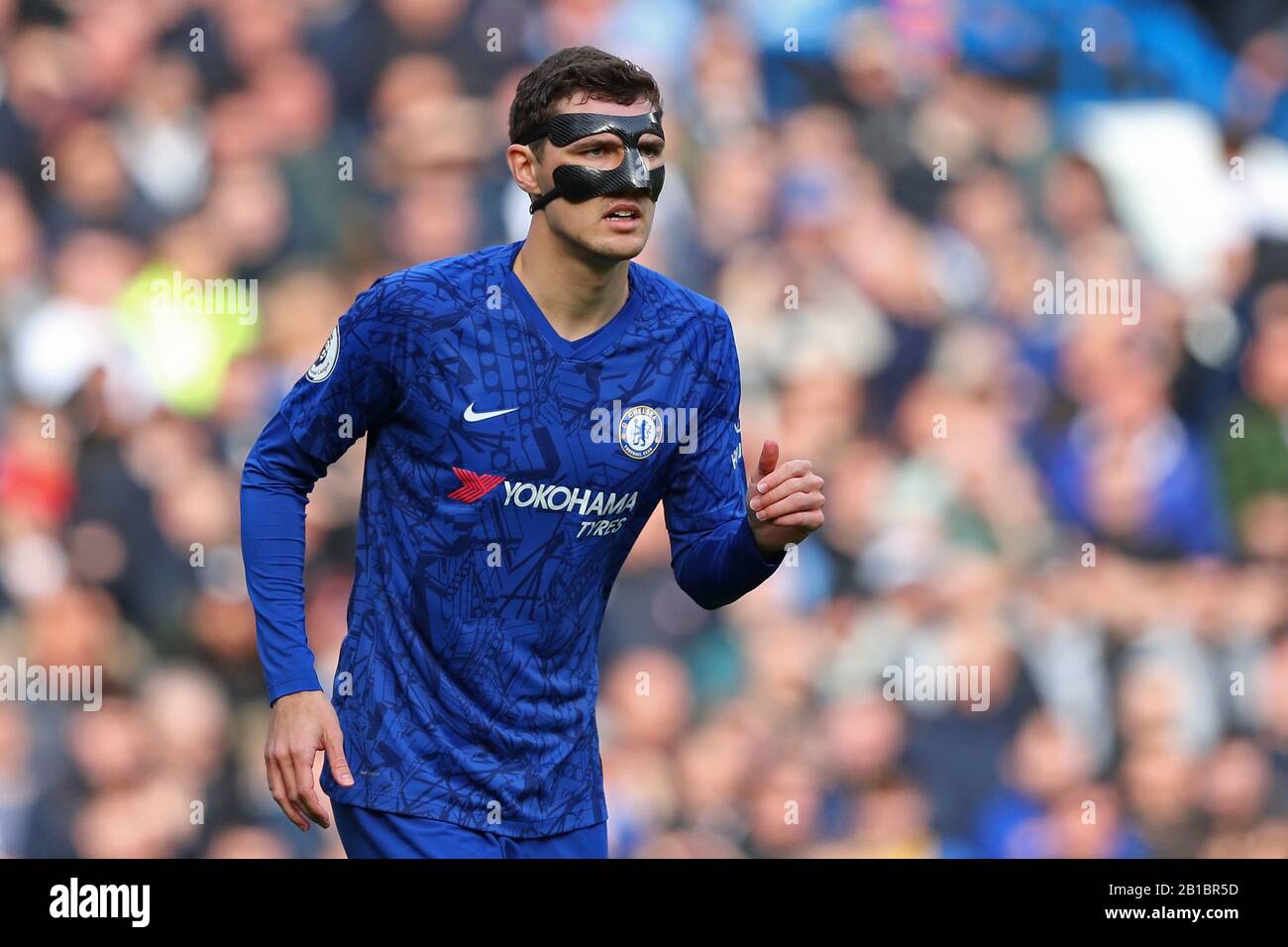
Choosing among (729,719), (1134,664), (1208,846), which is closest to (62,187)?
(729,719)

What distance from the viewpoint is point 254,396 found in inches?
Answer: 217

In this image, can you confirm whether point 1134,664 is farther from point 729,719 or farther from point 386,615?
point 386,615

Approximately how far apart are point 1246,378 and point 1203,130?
96 centimetres

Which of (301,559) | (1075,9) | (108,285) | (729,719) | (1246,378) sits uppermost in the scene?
(1075,9)

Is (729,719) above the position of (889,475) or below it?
below

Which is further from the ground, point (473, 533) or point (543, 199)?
point (543, 199)

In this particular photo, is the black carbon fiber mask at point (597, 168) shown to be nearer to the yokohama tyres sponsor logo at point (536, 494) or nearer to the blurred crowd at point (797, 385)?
the yokohama tyres sponsor logo at point (536, 494)

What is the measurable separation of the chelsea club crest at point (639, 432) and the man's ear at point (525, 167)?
483 millimetres

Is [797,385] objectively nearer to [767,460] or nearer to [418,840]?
[767,460]

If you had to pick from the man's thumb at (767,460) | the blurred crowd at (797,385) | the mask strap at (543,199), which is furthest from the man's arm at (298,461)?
the blurred crowd at (797,385)

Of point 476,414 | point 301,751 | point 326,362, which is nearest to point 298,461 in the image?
point 326,362

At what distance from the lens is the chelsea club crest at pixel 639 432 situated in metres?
3.09

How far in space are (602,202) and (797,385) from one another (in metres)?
2.71

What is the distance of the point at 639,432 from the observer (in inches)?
122
